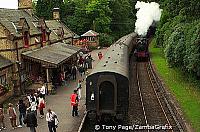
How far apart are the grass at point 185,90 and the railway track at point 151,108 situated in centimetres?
74

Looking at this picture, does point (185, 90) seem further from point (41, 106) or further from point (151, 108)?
point (41, 106)

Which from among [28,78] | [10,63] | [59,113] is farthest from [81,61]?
[59,113]

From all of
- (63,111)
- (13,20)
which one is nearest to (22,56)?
(13,20)

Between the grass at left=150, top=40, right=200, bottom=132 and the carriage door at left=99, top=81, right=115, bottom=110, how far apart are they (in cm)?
425

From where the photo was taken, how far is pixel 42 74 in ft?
96.4

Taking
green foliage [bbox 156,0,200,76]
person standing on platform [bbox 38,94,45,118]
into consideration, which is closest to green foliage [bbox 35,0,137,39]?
green foliage [bbox 156,0,200,76]

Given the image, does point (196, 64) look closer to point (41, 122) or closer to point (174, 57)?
point (174, 57)

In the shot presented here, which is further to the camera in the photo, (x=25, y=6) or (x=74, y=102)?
(x=25, y=6)

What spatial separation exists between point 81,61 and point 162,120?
65.8 ft

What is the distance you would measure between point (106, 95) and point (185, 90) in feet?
33.3

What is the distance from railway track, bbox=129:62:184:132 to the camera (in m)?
18.1

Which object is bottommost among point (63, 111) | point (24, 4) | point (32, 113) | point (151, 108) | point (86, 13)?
point (63, 111)

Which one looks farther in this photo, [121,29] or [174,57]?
[121,29]

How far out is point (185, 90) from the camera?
1003 inches
